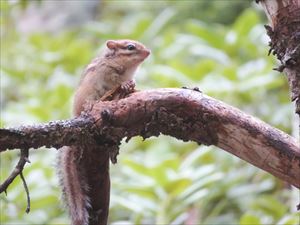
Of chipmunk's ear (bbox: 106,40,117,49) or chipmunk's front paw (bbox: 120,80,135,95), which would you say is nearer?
chipmunk's front paw (bbox: 120,80,135,95)

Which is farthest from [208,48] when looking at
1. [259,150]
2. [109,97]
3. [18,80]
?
[259,150]

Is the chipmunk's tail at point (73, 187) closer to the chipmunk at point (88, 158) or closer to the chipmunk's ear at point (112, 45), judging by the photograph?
the chipmunk at point (88, 158)

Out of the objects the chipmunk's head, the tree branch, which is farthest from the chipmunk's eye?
the tree branch

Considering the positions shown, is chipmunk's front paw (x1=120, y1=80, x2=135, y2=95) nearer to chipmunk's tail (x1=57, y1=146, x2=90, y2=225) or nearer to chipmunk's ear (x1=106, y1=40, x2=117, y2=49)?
chipmunk's tail (x1=57, y1=146, x2=90, y2=225)

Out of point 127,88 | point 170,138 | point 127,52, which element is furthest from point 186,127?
point 170,138

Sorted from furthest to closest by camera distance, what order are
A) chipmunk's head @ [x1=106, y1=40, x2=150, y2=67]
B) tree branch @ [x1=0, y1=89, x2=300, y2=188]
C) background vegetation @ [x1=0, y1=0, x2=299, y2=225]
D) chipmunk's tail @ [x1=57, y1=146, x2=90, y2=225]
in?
background vegetation @ [x1=0, y1=0, x2=299, y2=225]
chipmunk's head @ [x1=106, y1=40, x2=150, y2=67]
chipmunk's tail @ [x1=57, y1=146, x2=90, y2=225]
tree branch @ [x1=0, y1=89, x2=300, y2=188]

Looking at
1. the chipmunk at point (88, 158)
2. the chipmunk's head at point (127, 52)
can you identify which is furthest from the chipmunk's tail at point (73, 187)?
the chipmunk's head at point (127, 52)

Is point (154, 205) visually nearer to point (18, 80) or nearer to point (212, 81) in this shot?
point (212, 81)
